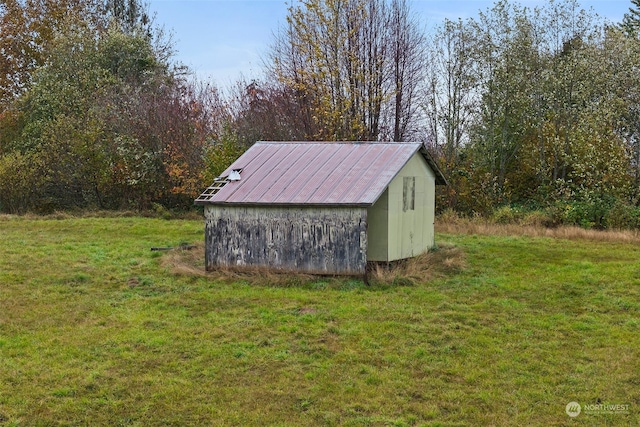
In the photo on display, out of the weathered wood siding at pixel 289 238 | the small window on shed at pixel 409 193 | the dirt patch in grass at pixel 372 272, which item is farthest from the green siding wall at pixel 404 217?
the weathered wood siding at pixel 289 238

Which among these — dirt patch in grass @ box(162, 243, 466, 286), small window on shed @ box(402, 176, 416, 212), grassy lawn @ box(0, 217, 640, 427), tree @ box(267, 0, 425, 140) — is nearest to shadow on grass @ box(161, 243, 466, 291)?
dirt patch in grass @ box(162, 243, 466, 286)

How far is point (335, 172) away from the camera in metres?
14.4

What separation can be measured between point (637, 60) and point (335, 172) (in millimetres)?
14269

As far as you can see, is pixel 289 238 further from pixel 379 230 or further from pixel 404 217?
pixel 404 217

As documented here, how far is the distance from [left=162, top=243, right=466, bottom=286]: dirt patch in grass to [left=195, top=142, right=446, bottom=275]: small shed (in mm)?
184

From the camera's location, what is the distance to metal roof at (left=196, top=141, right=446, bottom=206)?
13.4m

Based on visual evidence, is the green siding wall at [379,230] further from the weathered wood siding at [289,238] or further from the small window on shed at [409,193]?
the weathered wood siding at [289,238]

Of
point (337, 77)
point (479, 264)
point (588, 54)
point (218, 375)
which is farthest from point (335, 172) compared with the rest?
point (588, 54)

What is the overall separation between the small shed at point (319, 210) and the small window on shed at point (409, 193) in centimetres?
2

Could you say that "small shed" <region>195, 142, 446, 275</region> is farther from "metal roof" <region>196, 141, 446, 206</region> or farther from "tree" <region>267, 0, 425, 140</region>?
"tree" <region>267, 0, 425, 140</region>

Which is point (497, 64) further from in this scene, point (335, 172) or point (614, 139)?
point (335, 172)

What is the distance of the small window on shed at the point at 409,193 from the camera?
48.4 feet

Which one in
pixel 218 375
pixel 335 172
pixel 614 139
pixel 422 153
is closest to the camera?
pixel 218 375

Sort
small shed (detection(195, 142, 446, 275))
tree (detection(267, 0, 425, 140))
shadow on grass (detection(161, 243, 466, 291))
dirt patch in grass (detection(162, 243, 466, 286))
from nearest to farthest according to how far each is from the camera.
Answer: shadow on grass (detection(161, 243, 466, 291)) < dirt patch in grass (detection(162, 243, 466, 286)) < small shed (detection(195, 142, 446, 275)) < tree (detection(267, 0, 425, 140))
